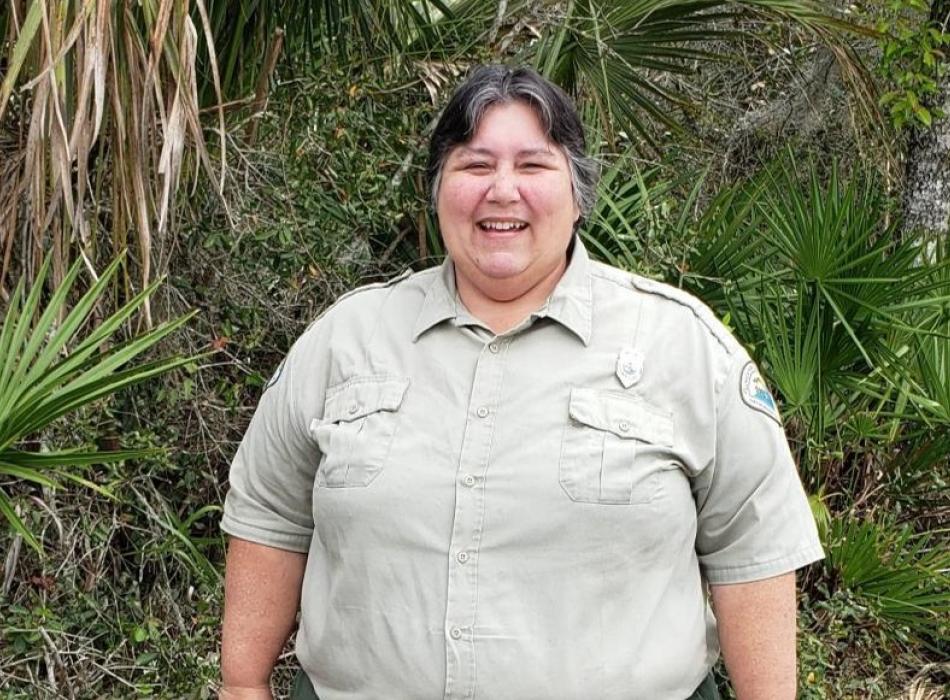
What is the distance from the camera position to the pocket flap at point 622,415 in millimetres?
2193

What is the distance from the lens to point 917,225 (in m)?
5.91

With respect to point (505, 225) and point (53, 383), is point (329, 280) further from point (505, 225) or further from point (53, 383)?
point (505, 225)

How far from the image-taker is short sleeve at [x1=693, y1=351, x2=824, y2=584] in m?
2.25

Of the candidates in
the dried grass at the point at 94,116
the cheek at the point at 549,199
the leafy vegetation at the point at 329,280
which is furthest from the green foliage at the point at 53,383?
the cheek at the point at 549,199

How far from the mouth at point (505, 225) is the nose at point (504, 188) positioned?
0.12 ft

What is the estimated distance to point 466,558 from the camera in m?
2.16

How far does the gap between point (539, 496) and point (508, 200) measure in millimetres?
515

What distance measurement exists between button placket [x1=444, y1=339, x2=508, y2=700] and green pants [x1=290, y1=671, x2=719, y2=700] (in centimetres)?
36

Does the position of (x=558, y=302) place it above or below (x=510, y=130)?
below

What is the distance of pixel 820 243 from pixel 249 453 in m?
2.38

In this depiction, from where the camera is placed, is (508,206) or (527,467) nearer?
(527,467)

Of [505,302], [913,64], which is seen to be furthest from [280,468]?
[913,64]

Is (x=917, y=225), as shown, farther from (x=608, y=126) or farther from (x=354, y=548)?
(x=354, y=548)

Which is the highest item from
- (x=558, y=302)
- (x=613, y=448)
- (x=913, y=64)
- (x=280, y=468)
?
(x=913, y=64)
